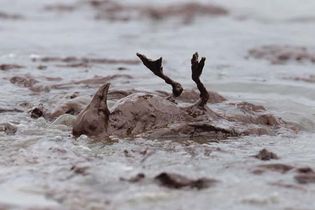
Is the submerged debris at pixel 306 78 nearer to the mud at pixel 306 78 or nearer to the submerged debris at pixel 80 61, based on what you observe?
the mud at pixel 306 78

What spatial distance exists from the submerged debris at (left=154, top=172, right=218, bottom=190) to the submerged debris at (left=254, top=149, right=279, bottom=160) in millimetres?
588

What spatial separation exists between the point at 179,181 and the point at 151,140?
1050mm

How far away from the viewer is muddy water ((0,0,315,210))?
11.5ft

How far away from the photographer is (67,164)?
157 inches

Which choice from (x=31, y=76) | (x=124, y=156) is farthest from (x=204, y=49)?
(x=124, y=156)

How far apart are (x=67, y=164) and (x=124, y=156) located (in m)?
0.35

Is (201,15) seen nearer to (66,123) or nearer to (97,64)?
(97,64)

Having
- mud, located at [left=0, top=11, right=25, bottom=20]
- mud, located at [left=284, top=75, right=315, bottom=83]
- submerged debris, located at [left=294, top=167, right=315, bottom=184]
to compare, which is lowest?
submerged debris, located at [left=294, top=167, right=315, bottom=184]

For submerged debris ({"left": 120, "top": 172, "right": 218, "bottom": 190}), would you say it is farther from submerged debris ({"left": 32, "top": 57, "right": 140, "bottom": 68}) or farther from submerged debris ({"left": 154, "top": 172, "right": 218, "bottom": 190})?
submerged debris ({"left": 32, "top": 57, "right": 140, "bottom": 68})

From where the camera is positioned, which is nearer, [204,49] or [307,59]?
[307,59]

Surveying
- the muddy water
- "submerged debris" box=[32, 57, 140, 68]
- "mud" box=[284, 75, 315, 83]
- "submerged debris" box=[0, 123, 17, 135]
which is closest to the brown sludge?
the muddy water

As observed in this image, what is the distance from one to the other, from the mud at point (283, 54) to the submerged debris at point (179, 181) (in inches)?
207

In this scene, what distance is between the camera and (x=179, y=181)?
11.8ft

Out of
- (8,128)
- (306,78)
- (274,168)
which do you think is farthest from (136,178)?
(306,78)
